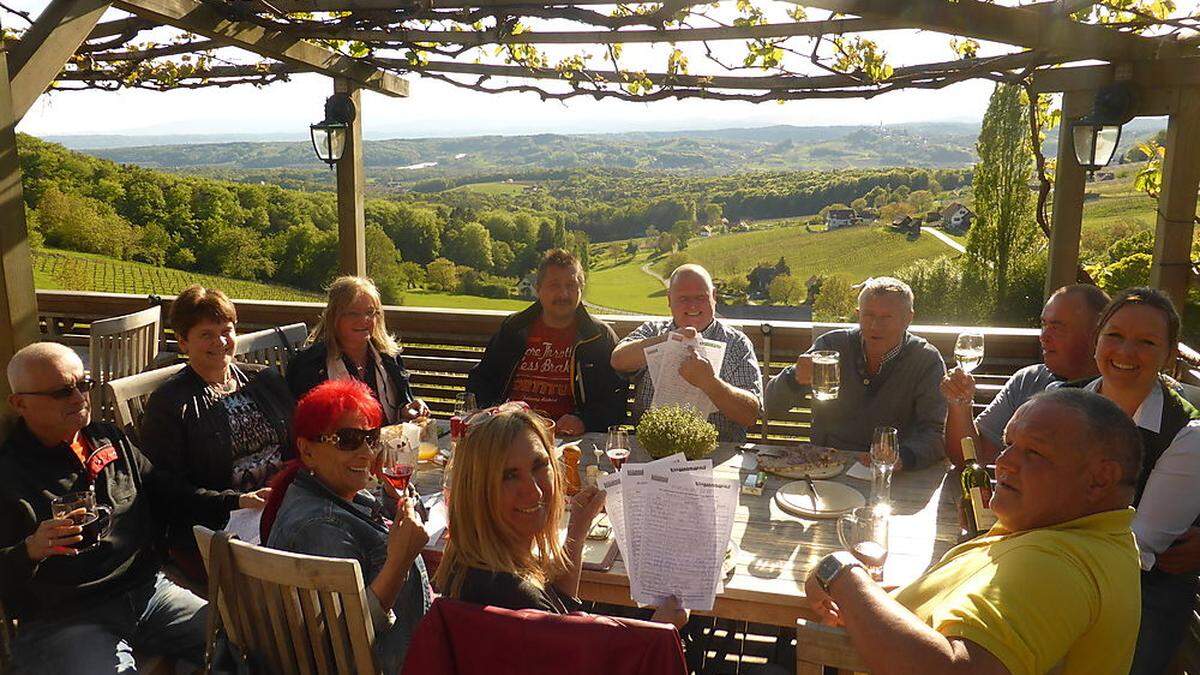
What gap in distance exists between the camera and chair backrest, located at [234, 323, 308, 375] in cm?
386

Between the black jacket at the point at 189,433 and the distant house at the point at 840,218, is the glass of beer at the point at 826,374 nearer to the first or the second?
the black jacket at the point at 189,433

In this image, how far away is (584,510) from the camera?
200 cm

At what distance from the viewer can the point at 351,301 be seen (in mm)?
3527

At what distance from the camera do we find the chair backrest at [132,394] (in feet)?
9.65

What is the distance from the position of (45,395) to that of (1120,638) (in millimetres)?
2613

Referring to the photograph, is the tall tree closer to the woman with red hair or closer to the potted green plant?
the potted green plant

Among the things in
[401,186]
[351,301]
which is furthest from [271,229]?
[351,301]

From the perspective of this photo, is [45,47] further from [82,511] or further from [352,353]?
[82,511]

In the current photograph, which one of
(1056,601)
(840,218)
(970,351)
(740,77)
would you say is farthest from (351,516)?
(840,218)

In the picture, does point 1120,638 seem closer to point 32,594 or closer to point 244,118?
point 32,594

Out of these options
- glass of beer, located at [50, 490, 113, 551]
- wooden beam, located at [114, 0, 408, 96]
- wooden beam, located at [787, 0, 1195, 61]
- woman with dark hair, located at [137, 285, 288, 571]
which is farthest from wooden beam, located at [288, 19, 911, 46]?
glass of beer, located at [50, 490, 113, 551]

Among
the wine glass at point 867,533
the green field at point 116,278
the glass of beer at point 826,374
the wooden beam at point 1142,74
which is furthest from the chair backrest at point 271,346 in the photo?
the green field at point 116,278

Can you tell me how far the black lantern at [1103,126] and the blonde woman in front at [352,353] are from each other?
3.52m

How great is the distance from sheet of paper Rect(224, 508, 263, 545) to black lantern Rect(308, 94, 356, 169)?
322cm
